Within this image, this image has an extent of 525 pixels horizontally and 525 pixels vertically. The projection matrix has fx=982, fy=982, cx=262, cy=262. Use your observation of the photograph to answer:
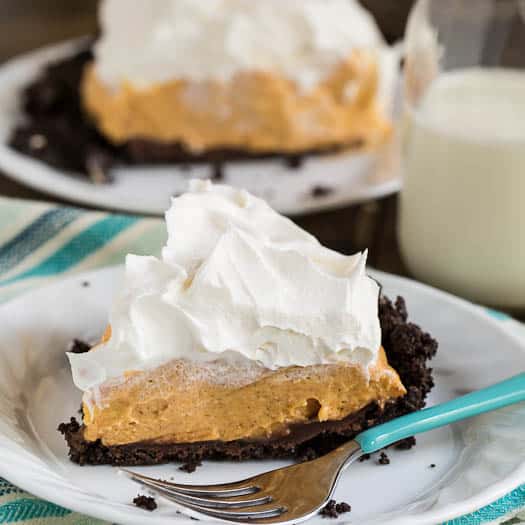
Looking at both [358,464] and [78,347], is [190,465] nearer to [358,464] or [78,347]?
[358,464]

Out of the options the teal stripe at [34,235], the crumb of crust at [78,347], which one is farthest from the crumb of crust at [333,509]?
the teal stripe at [34,235]

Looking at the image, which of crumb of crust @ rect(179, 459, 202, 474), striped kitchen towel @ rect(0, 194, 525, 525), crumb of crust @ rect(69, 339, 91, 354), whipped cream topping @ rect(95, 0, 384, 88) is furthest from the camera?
whipped cream topping @ rect(95, 0, 384, 88)

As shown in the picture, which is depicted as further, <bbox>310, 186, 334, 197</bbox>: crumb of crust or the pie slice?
<bbox>310, 186, 334, 197</bbox>: crumb of crust

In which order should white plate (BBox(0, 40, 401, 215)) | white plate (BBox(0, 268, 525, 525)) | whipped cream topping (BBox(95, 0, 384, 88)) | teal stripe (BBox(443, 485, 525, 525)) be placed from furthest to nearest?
whipped cream topping (BBox(95, 0, 384, 88))
white plate (BBox(0, 40, 401, 215))
teal stripe (BBox(443, 485, 525, 525))
white plate (BBox(0, 268, 525, 525))

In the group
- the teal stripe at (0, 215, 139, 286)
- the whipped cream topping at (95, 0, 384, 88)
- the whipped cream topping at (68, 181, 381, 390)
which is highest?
the whipped cream topping at (68, 181, 381, 390)

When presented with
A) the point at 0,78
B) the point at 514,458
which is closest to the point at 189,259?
the point at 514,458

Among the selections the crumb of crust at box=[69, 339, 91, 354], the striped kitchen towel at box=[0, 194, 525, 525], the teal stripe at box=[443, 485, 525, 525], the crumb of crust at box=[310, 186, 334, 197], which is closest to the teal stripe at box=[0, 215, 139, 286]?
the striped kitchen towel at box=[0, 194, 525, 525]

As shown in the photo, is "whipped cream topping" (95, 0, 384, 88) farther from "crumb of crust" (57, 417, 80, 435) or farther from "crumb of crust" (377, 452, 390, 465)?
"crumb of crust" (377, 452, 390, 465)
